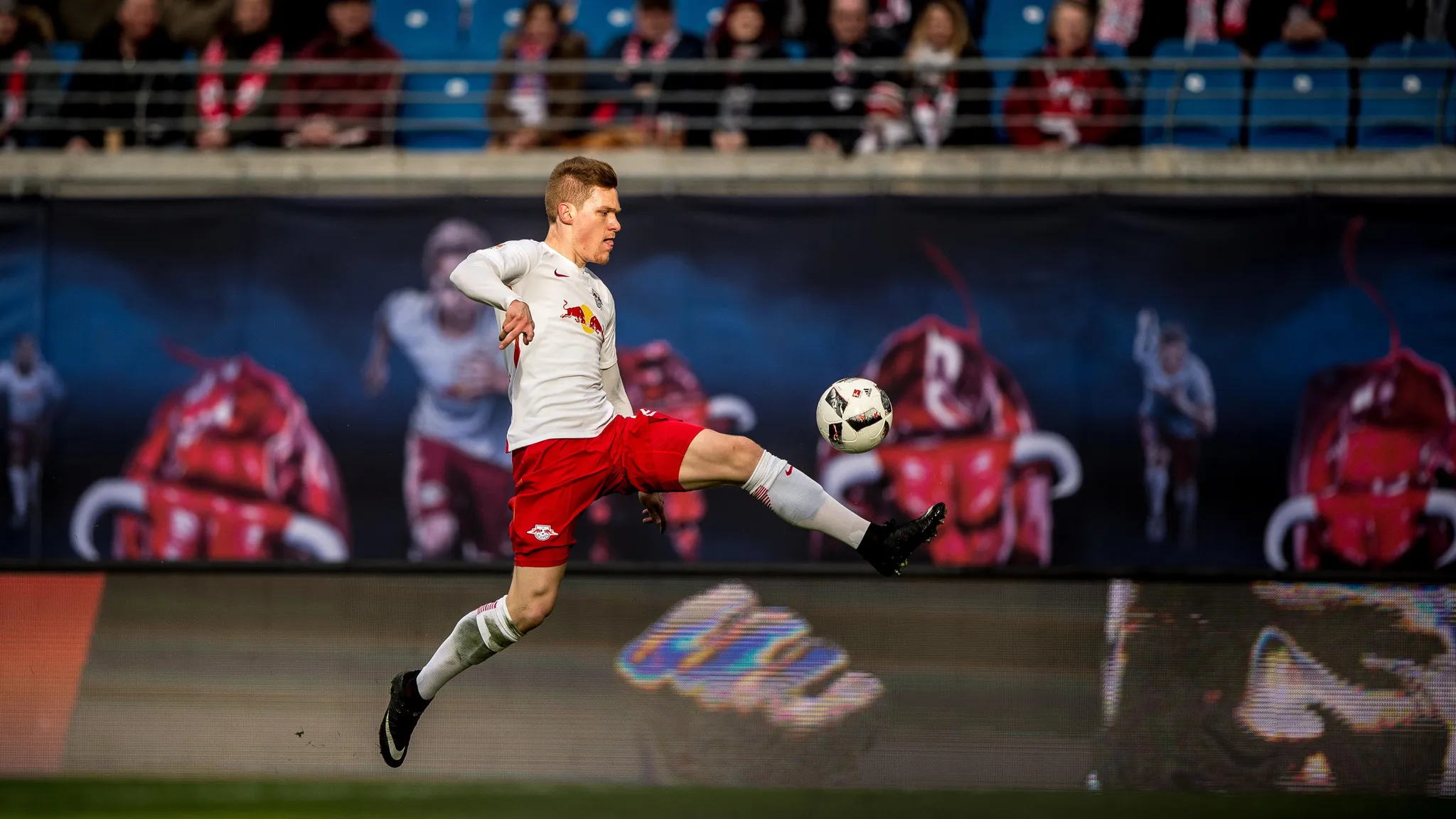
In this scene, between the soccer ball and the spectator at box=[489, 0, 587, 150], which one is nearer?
the soccer ball

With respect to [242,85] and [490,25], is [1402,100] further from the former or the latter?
[242,85]

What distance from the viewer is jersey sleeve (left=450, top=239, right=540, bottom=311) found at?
15.8ft

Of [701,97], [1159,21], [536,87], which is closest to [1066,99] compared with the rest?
[1159,21]

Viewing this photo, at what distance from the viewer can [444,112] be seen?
1092cm

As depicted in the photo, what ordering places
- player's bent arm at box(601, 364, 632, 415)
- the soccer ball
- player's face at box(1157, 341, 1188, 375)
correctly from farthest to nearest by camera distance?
player's face at box(1157, 341, 1188, 375) < player's bent arm at box(601, 364, 632, 415) < the soccer ball

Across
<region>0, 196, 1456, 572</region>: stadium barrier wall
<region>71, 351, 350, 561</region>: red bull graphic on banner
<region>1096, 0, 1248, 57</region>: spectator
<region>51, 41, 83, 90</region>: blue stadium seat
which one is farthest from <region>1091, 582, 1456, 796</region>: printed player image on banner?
<region>51, 41, 83, 90</region>: blue stadium seat

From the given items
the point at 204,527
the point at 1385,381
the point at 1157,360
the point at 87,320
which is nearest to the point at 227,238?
the point at 87,320

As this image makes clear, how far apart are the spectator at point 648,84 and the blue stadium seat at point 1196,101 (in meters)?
3.19

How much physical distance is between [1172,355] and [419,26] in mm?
6192

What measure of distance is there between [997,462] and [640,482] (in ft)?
14.3

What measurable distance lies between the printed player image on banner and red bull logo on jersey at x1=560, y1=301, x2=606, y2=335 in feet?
8.50

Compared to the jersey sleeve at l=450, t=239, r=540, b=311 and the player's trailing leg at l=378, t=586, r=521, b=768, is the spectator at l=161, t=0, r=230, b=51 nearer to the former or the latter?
the jersey sleeve at l=450, t=239, r=540, b=311

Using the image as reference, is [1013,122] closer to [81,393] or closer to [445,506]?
[445,506]

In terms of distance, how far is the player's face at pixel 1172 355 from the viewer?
29.9 feet
